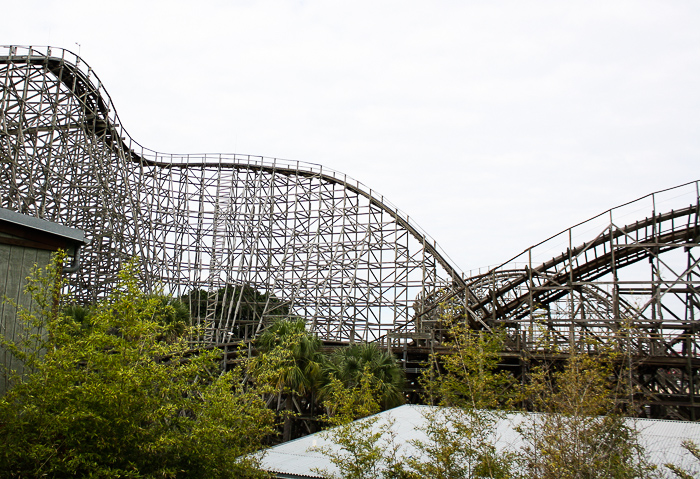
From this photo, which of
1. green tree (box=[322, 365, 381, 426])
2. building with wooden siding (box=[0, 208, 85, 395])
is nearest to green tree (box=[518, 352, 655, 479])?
green tree (box=[322, 365, 381, 426])

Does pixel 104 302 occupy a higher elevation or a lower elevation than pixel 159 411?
higher

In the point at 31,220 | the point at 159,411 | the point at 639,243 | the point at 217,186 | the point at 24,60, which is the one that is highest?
the point at 24,60

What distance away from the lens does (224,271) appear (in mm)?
26422

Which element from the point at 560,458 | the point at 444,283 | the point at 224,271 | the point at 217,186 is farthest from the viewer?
the point at 217,186

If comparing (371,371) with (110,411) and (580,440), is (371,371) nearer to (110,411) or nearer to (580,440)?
(580,440)

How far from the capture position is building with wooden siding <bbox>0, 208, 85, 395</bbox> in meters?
8.24

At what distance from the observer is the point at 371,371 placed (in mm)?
15680

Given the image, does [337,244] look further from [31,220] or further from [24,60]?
[31,220]

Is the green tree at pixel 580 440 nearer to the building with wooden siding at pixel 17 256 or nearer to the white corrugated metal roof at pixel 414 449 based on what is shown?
the white corrugated metal roof at pixel 414 449

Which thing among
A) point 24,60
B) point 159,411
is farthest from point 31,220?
point 24,60

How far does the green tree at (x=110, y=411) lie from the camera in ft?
21.4

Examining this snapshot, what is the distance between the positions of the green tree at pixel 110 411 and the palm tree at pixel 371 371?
7902mm

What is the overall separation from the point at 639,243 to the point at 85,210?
65.7ft

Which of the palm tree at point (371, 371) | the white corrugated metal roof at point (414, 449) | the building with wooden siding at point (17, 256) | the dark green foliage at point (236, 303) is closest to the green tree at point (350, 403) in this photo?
the palm tree at point (371, 371)
